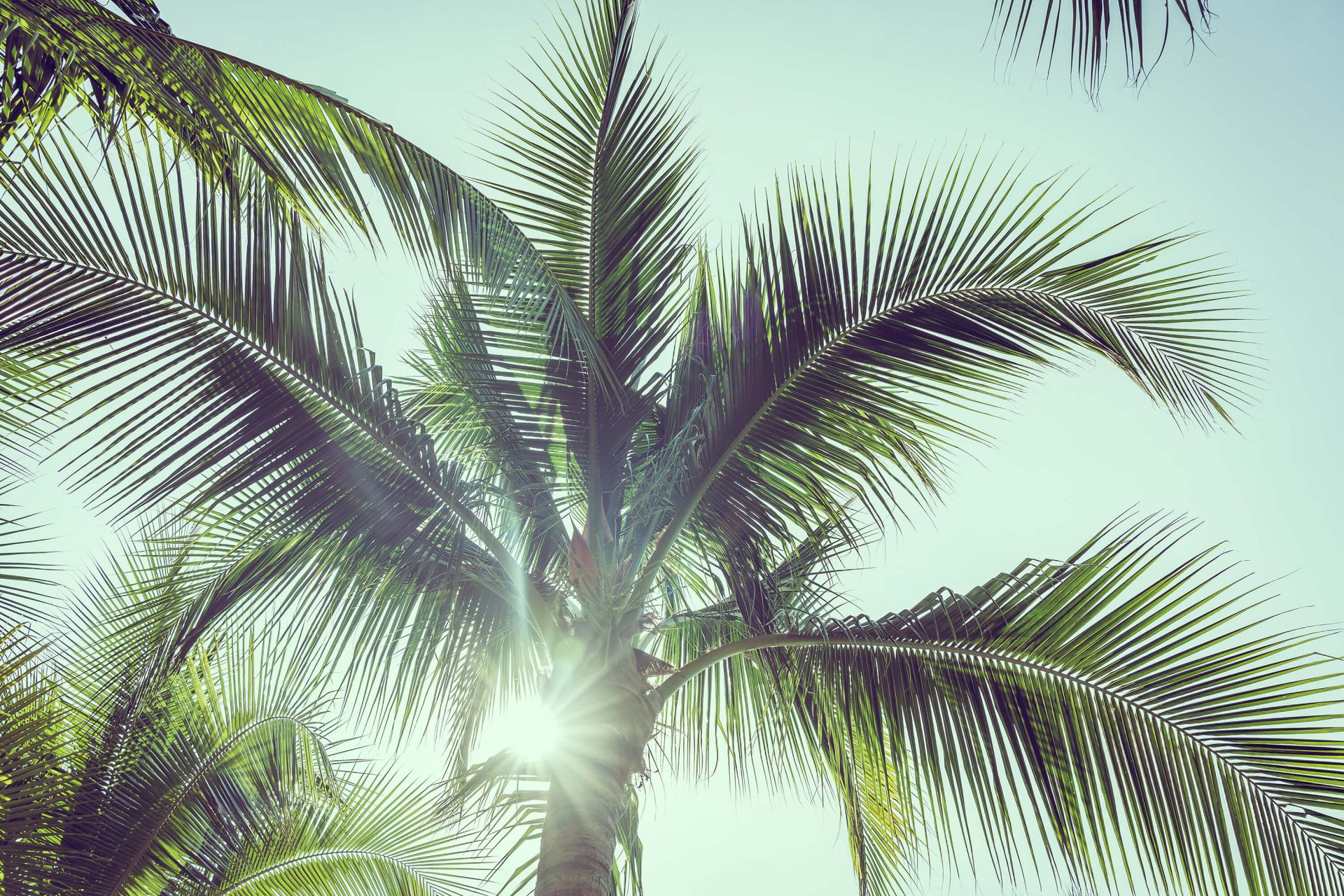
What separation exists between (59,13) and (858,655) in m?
3.45

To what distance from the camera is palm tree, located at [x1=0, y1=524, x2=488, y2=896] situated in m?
4.54

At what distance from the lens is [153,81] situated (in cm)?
260

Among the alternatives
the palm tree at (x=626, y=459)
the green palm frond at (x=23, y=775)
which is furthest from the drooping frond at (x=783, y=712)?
the green palm frond at (x=23, y=775)

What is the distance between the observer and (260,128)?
3080 mm

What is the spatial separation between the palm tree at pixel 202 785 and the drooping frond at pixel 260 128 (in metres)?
2.09

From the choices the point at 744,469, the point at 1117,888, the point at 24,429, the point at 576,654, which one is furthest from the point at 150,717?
the point at 1117,888

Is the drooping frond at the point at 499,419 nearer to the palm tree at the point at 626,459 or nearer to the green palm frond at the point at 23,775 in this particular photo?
the palm tree at the point at 626,459

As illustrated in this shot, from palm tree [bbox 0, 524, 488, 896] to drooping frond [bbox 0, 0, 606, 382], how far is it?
2.09 m

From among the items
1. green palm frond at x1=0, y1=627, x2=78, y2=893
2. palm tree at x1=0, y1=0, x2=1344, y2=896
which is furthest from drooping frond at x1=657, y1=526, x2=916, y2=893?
green palm frond at x1=0, y1=627, x2=78, y2=893

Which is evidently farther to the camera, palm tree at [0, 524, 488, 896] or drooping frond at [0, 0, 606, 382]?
palm tree at [0, 524, 488, 896]

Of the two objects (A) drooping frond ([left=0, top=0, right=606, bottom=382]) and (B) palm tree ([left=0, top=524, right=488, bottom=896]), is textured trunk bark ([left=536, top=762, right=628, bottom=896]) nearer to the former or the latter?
(B) palm tree ([left=0, top=524, right=488, bottom=896])

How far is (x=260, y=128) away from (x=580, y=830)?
2.83 meters

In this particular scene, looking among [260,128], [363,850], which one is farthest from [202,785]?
[260,128]

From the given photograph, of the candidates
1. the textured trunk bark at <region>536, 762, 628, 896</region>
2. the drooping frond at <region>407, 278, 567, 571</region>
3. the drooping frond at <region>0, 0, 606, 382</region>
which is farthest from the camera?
the drooping frond at <region>407, 278, 567, 571</region>
